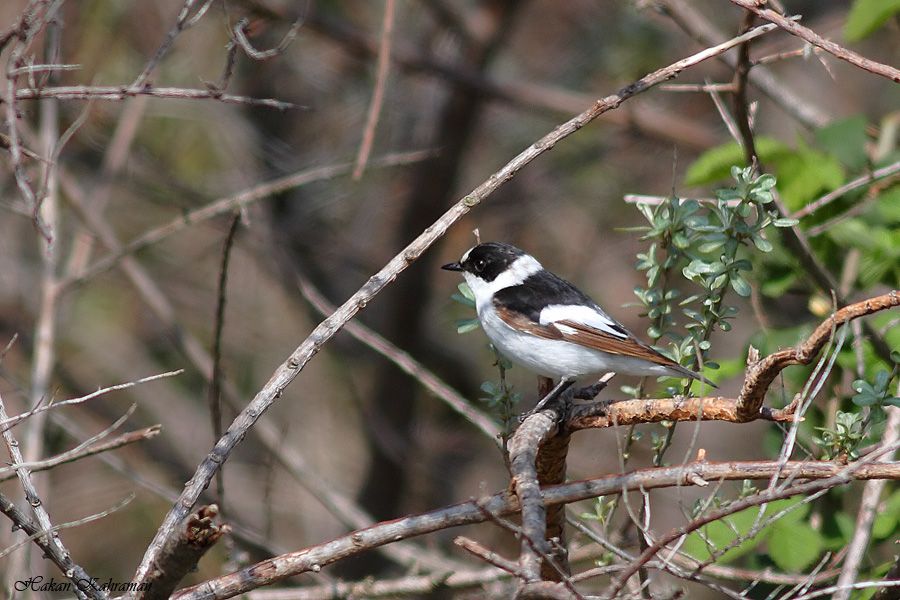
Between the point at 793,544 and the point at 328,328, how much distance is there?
1.70 metres

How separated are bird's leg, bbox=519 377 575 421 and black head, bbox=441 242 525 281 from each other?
0.77 metres

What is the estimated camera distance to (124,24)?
7.45 metres

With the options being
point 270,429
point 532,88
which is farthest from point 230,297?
point 532,88

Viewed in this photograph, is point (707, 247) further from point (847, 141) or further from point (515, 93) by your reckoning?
point (515, 93)

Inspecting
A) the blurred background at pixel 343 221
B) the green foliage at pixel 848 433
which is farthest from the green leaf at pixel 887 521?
→ the blurred background at pixel 343 221

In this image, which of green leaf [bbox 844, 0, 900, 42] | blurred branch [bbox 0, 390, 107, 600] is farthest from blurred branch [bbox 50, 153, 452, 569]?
blurred branch [bbox 0, 390, 107, 600]

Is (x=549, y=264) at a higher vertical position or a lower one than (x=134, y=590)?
higher

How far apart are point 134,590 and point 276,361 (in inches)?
243

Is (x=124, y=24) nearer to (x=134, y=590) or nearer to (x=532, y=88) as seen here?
(x=532, y=88)

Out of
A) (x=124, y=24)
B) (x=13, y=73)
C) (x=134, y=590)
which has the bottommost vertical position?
(x=134, y=590)

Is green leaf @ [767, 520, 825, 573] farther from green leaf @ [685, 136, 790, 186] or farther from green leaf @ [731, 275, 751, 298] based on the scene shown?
green leaf @ [685, 136, 790, 186]

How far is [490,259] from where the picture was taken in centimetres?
414

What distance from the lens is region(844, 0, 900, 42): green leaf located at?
3.67 m

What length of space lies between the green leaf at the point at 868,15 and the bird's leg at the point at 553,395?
1735 millimetres
